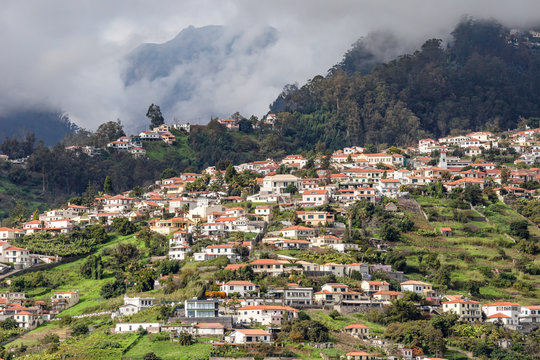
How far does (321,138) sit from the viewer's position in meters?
121

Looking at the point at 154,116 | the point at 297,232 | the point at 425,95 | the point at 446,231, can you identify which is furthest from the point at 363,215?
the point at 425,95

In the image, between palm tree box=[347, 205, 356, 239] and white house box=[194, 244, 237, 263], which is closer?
white house box=[194, 244, 237, 263]

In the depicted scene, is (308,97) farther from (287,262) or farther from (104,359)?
(104,359)

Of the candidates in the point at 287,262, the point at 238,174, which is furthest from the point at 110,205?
the point at 287,262

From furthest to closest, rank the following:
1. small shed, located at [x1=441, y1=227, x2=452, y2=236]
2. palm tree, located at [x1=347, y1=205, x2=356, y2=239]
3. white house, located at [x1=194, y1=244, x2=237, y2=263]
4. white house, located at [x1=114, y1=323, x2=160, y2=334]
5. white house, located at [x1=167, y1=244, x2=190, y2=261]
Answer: small shed, located at [x1=441, y1=227, x2=452, y2=236], palm tree, located at [x1=347, y1=205, x2=356, y2=239], white house, located at [x1=167, y1=244, x2=190, y2=261], white house, located at [x1=194, y1=244, x2=237, y2=263], white house, located at [x1=114, y1=323, x2=160, y2=334]

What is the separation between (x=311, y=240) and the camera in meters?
72.6

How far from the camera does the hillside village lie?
58.7 meters

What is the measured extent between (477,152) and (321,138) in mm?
23964

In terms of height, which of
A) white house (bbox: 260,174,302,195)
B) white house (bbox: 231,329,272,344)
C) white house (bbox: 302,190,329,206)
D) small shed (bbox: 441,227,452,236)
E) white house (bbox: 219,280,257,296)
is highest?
white house (bbox: 260,174,302,195)

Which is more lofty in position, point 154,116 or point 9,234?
point 154,116

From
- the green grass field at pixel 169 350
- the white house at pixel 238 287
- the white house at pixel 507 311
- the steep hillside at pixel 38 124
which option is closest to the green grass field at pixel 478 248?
the white house at pixel 507 311

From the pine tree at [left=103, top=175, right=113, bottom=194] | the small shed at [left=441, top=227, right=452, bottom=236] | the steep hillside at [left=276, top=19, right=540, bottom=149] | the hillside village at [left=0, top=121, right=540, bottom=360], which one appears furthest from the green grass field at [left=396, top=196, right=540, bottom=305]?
the steep hillside at [left=276, top=19, right=540, bottom=149]

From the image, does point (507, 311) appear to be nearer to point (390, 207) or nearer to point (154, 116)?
point (390, 207)

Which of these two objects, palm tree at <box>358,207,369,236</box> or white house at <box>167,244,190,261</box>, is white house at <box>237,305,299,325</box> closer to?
white house at <box>167,244,190,261</box>
